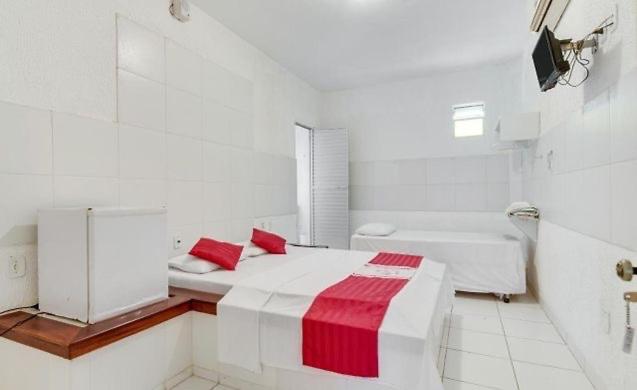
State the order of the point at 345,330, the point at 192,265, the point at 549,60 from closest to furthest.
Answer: the point at 345,330, the point at 549,60, the point at 192,265

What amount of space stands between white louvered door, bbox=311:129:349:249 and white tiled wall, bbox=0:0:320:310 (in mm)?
1391

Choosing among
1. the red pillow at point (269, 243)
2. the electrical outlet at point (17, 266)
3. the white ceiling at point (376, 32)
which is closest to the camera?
the electrical outlet at point (17, 266)

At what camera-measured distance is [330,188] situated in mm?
5141

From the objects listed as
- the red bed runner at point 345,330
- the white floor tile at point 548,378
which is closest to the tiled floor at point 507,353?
the white floor tile at point 548,378

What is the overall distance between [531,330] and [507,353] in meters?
0.56

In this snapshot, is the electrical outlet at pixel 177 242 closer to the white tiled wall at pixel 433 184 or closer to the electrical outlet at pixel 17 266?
the electrical outlet at pixel 17 266

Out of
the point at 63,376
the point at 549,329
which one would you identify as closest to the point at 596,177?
the point at 549,329

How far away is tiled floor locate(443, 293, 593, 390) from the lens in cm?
197

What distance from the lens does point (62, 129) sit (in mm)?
1961

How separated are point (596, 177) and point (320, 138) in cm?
378

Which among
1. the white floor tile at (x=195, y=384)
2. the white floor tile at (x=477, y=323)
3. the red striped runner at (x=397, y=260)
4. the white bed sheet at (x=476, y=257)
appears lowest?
the white floor tile at (x=195, y=384)

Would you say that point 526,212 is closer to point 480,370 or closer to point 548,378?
point 548,378

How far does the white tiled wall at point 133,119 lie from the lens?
1803mm

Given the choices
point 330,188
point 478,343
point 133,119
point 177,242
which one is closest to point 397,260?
point 478,343
